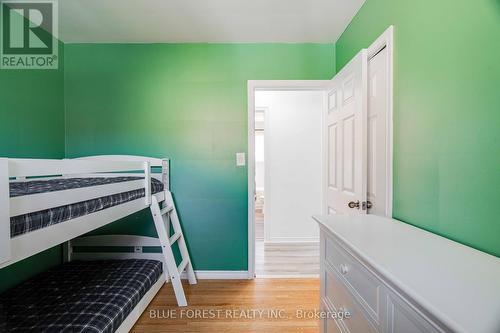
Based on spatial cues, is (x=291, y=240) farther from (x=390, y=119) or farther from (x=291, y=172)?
(x=390, y=119)

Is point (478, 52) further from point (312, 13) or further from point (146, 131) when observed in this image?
point (146, 131)

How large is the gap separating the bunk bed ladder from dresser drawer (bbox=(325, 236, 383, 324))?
51.9 inches

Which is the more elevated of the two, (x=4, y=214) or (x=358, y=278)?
(x=4, y=214)

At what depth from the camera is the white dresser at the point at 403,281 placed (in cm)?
58

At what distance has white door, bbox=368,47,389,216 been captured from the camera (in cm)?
156

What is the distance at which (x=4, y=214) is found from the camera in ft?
2.72

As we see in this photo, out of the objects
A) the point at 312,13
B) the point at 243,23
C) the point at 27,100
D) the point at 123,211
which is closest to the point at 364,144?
the point at 312,13

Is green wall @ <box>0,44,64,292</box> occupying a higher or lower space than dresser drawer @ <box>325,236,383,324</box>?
higher

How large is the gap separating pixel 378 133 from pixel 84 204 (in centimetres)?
176

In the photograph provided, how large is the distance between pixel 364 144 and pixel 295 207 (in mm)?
2153

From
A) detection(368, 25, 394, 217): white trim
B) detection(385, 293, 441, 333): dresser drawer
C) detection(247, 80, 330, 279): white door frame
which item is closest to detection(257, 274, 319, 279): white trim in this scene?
detection(247, 80, 330, 279): white door frame

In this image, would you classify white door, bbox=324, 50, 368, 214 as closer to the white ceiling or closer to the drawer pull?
the white ceiling

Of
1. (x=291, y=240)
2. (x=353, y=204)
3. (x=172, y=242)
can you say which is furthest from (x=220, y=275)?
(x=353, y=204)

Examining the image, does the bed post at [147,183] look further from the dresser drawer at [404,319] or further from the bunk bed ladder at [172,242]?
the dresser drawer at [404,319]
